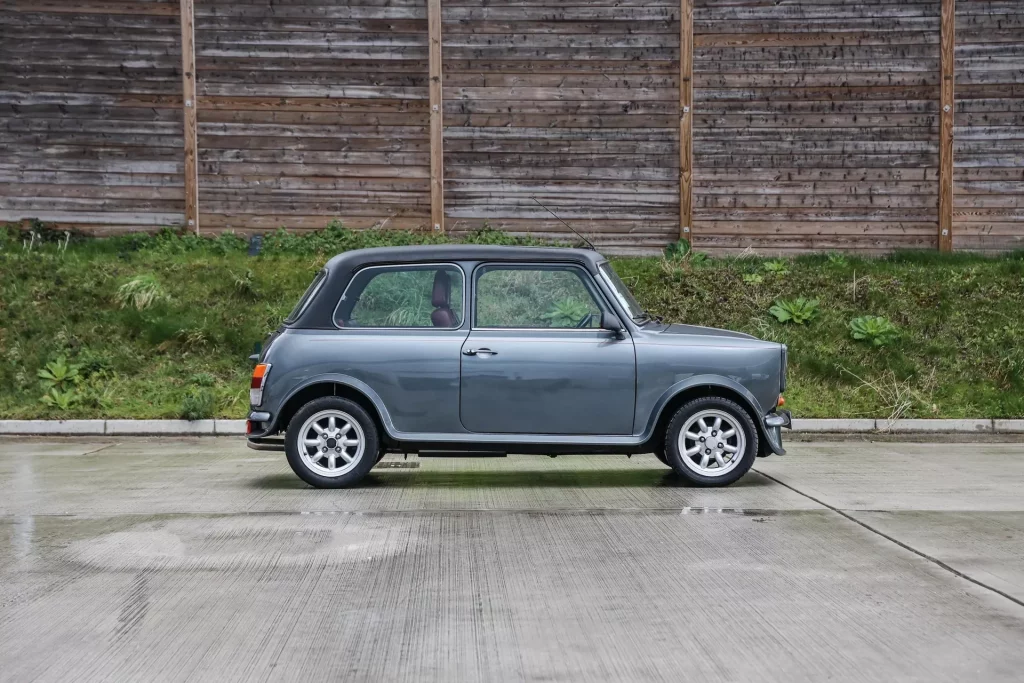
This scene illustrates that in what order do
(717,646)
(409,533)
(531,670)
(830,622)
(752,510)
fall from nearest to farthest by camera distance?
(531,670), (717,646), (830,622), (409,533), (752,510)

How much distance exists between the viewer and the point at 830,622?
551 cm

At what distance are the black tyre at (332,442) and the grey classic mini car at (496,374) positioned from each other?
0.4 inches

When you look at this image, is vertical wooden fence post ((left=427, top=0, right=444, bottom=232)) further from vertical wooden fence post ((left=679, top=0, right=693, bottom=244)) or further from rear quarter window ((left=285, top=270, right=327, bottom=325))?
rear quarter window ((left=285, top=270, right=327, bottom=325))

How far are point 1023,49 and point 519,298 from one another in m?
11.4

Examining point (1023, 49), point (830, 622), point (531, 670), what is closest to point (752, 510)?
point (830, 622)

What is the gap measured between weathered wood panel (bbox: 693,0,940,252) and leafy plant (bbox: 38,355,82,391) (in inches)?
337

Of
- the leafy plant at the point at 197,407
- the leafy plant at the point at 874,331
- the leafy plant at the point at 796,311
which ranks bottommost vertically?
the leafy plant at the point at 197,407

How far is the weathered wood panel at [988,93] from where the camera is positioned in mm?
17781

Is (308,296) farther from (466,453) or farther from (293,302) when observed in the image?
(293,302)

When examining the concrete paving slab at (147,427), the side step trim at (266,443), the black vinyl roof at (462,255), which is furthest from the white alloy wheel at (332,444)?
the concrete paving slab at (147,427)

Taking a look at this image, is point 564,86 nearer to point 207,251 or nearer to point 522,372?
point 207,251

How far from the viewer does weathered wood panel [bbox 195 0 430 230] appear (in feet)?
58.1

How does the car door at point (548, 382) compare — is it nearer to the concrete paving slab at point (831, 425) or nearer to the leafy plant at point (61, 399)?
the concrete paving slab at point (831, 425)

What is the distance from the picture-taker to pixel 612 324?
9.45m
